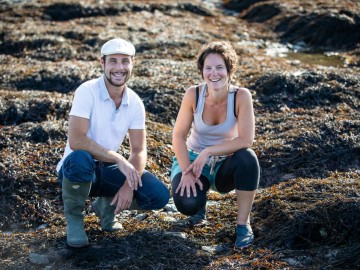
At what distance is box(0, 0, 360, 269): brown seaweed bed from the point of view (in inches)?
182

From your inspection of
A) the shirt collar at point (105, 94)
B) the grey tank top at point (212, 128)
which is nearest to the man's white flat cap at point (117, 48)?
the shirt collar at point (105, 94)

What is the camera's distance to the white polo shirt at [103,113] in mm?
4703

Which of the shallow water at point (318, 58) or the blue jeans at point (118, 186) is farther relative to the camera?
the shallow water at point (318, 58)

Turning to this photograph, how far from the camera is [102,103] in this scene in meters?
4.78

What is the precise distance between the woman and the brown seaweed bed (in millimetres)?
360

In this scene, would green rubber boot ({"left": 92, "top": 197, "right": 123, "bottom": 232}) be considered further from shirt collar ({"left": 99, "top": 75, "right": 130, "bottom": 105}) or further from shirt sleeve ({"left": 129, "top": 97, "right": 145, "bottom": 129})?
shirt collar ({"left": 99, "top": 75, "right": 130, "bottom": 105})

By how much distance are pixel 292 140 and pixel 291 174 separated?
0.78 meters

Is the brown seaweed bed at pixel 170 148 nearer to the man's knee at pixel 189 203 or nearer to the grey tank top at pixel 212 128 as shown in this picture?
the man's knee at pixel 189 203

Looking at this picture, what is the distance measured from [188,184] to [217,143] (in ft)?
1.62

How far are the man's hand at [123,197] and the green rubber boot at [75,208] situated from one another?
27 cm

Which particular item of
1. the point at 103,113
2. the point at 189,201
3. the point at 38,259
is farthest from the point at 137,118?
the point at 38,259

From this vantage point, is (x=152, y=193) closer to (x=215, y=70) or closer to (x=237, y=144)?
(x=237, y=144)

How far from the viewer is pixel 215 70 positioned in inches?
193

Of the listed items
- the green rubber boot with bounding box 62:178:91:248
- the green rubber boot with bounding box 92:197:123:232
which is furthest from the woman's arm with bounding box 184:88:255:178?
the green rubber boot with bounding box 62:178:91:248
